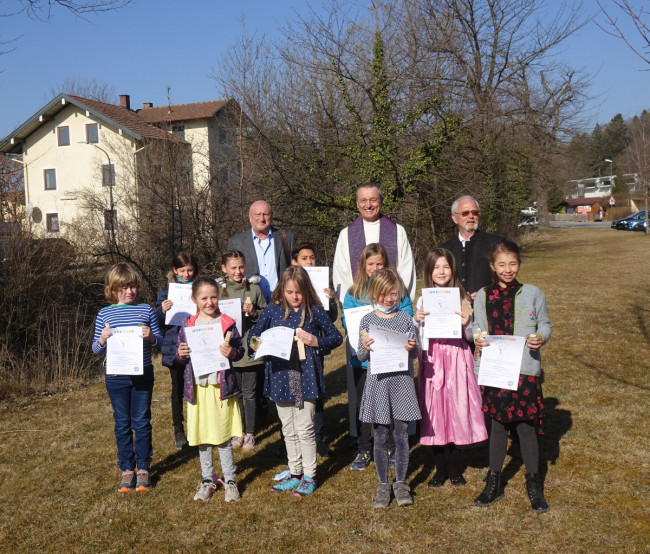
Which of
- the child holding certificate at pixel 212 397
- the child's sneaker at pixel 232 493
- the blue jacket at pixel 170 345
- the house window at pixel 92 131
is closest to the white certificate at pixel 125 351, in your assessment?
the child holding certificate at pixel 212 397

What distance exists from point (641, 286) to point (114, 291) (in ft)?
51.6

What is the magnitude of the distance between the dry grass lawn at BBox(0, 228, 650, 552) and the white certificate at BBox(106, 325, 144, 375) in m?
1.07

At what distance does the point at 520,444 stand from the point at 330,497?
150cm

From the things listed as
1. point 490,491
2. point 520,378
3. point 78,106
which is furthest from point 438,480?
point 78,106

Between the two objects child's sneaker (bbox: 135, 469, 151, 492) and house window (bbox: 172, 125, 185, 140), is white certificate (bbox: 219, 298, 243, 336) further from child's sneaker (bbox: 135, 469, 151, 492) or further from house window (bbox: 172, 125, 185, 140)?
house window (bbox: 172, 125, 185, 140)

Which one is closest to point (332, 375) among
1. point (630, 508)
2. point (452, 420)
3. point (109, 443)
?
point (109, 443)

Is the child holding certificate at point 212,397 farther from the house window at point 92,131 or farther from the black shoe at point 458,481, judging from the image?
the house window at point 92,131

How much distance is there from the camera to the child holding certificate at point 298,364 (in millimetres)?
4746

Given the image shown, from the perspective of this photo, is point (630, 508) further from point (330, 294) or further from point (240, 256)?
point (240, 256)

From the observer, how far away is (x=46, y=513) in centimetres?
474

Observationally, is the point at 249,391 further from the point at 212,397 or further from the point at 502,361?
the point at 502,361

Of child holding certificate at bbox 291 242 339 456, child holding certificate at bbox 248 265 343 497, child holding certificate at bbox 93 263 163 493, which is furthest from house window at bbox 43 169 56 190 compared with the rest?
child holding certificate at bbox 248 265 343 497

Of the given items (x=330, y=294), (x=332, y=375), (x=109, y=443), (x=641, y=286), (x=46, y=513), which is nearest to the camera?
(x=46, y=513)

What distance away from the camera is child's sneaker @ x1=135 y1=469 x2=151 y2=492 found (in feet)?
16.6
